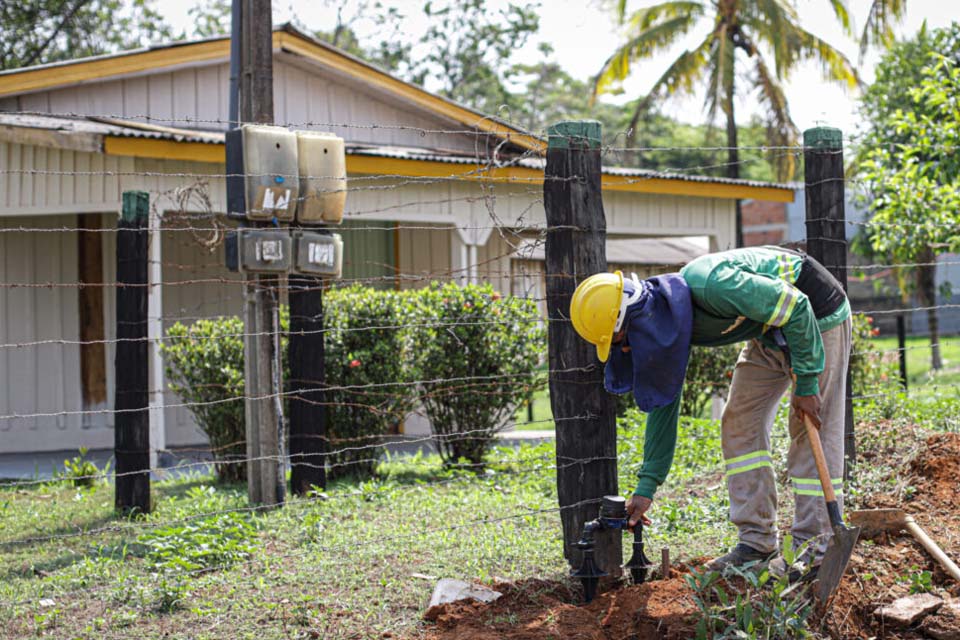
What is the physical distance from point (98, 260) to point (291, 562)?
7.33 meters

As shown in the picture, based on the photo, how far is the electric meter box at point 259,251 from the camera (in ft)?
21.2

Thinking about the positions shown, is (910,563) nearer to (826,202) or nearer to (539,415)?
(826,202)

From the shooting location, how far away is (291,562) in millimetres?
5410

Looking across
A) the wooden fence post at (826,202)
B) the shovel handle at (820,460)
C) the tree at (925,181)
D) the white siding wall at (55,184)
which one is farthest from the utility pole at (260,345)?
the tree at (925,181)

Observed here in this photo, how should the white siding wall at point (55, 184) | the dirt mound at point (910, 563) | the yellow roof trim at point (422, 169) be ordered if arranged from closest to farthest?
the dirt mound at point (910, 563) → the yellow roof trim at point (422, 169) → the white siding wall at point (55, 184)

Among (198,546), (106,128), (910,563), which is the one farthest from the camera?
(106,128)

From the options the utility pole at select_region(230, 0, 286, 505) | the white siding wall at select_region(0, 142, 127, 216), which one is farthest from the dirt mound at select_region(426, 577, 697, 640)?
the white siding wall at select_region(0, 142, 127, 216)

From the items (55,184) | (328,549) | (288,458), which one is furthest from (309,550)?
(55,184)

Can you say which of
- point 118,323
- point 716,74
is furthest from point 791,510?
point 716,74

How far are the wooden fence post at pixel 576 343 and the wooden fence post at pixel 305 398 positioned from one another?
309 centimetres

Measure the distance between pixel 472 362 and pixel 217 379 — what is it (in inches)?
82.4

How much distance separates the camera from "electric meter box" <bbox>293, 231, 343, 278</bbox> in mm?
6695

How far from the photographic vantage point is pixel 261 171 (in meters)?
6.35

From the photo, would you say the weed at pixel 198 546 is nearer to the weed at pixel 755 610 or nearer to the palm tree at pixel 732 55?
the weed at pixel 755 610
